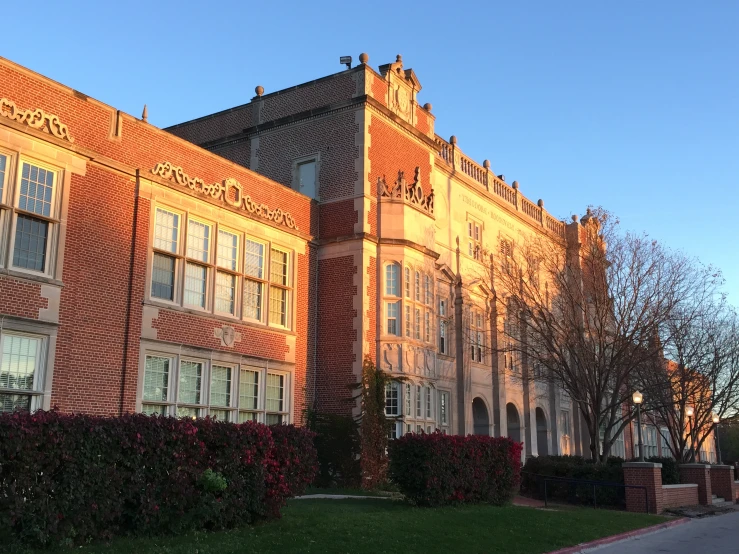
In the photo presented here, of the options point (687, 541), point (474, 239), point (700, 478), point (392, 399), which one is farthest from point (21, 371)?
point (700, 478)

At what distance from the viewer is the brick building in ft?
52.1

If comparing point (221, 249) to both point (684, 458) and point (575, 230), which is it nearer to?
point (575, 230)

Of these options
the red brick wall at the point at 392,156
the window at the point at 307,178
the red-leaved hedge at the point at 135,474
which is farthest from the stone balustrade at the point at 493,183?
the red-leaved hedge at the point at 135,474

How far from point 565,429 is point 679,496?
13842mm

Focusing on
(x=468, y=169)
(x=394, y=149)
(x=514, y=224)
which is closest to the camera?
(x=394, y=149)

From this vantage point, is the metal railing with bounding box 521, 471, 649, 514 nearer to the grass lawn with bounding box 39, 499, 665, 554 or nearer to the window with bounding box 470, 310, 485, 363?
the grass lawn with bounding box 39, 499, 665, 554

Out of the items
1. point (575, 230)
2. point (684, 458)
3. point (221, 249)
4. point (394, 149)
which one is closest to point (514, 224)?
point (575, 230)

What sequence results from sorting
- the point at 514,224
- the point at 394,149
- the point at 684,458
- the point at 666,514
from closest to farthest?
the point at 666,514 → the point at 394,149 → the point at 514,224 → the point at 684,458

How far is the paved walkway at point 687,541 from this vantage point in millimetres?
15023

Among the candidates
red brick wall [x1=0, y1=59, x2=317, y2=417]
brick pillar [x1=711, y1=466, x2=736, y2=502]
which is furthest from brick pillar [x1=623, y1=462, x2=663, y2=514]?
red brick wall [x1=0, y1=59, x2=317, y2=417]

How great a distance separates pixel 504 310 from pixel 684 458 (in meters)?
13.6

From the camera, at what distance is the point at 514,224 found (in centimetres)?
3544

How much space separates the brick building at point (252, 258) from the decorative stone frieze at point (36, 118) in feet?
0.16

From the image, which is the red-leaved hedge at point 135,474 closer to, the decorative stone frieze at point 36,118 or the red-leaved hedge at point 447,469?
the red-leaved hedge at point 447,469
